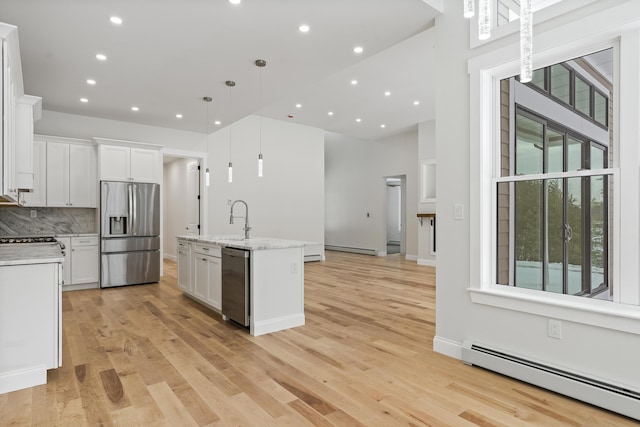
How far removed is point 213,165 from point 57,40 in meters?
4.04

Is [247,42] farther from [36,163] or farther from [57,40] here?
[36,163]

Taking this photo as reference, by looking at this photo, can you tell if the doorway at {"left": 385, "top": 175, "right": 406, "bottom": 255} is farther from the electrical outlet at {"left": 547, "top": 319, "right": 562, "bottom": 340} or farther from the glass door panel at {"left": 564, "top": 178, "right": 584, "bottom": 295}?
the electrical outlet at {"left": 547, "top": 319, "right": 562, "bottom": 340}

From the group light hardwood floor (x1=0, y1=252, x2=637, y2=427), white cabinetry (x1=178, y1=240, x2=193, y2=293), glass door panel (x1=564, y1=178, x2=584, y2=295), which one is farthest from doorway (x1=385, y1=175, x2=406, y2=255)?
glass door panel (x1=564, y1=178, x2=584, y2=295)

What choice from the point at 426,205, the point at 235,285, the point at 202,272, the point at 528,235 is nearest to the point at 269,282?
the point at 235,285

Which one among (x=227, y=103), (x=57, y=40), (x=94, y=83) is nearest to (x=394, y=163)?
(x=227, y=103)

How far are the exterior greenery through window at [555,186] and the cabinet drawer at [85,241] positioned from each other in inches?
229

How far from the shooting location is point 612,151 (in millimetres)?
2268

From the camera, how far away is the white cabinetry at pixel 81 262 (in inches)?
221

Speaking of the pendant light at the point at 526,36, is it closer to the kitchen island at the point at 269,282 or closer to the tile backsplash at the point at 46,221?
the kitchen island at the point at 269,282

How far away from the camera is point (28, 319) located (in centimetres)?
254

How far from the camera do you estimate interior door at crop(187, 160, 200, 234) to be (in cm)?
784

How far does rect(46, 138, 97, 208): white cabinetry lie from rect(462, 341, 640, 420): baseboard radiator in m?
5.98

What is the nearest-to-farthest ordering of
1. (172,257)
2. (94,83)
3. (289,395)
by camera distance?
(289,395)
(94,83)
(172,257)

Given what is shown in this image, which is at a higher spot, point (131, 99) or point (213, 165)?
point (131, 99)
